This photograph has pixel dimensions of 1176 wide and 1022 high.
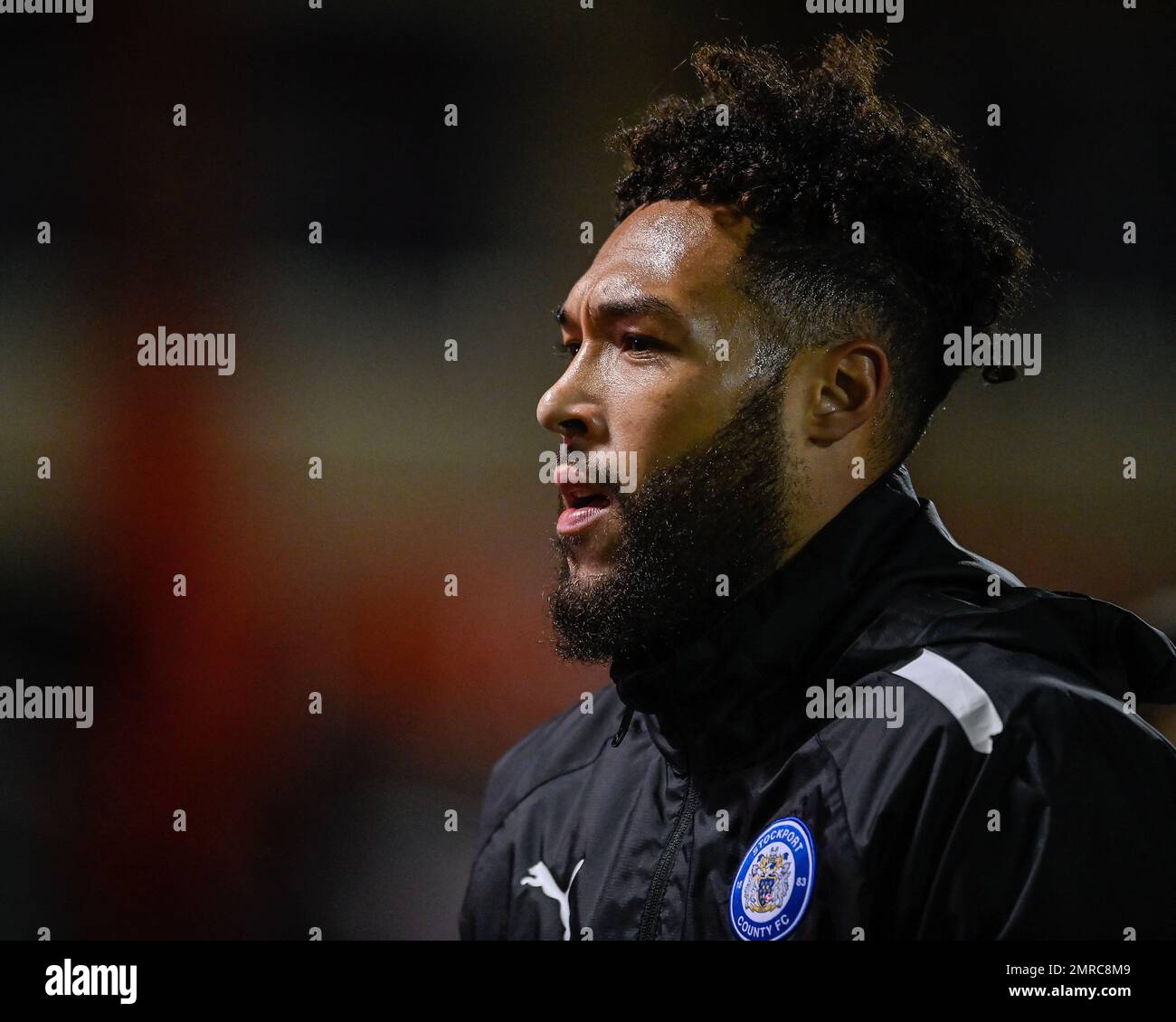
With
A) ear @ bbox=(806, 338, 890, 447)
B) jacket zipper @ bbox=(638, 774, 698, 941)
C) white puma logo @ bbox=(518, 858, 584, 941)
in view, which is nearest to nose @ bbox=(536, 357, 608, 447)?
ear @ bbox=(806, 338, 890, 447)

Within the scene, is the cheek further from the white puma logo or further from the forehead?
the white puma logo

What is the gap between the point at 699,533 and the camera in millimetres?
1537

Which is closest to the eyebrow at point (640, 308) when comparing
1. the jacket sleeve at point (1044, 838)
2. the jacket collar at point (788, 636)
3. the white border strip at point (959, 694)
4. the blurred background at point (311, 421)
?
the jacket collar at point (788, 636)

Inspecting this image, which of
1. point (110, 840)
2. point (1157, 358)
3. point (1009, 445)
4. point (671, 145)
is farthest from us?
point (110, 840)

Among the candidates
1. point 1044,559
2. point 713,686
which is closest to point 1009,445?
point 1044,559

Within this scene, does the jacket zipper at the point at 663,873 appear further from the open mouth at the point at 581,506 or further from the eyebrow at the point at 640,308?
the eyebrow at the point at 640,308

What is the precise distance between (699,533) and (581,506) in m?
0.17

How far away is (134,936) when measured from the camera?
2611 millimetres

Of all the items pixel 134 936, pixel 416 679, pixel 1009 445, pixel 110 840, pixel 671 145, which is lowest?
pixel 134 936

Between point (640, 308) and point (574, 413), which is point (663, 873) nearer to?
point (574, 413)

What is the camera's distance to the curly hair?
1.56 metres

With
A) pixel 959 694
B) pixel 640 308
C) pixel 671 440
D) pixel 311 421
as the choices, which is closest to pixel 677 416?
pixel 671 440

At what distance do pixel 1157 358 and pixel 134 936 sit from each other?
2.39m

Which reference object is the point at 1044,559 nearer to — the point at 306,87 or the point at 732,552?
the point at 732,552
